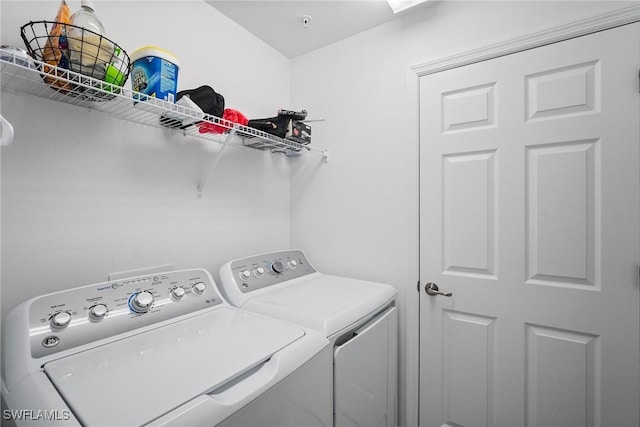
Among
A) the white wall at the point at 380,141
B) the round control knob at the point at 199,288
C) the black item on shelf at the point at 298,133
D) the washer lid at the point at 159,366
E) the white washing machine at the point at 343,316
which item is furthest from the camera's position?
the black item on shelf at the point at 298,133

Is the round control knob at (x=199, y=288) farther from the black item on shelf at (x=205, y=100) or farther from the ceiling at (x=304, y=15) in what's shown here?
the ceiling at (x=304, y=15)

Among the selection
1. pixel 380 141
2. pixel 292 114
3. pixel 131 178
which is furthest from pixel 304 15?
pixel 131 178

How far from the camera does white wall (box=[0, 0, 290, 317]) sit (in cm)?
103

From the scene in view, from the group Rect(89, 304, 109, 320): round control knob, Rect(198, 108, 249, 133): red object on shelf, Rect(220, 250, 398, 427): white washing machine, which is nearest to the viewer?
Rect(89, 304, 109, 320): round control knob

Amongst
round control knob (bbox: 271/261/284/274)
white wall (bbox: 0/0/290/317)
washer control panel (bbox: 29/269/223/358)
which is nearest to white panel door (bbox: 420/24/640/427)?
round control knob (bbox: 271/261/284/274)

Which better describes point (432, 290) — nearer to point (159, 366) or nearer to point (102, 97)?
point (159, 366)

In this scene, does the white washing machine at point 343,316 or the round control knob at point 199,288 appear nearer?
the white washing machine at point 343,316

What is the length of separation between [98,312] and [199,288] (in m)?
0.37

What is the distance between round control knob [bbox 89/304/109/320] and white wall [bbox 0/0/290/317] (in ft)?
0.91

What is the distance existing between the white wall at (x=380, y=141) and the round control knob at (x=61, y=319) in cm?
141

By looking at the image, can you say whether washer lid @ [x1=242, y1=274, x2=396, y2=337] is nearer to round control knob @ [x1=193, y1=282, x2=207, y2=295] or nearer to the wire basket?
round control knob @ [x1=193, y1=282, x2=207, y2=295]

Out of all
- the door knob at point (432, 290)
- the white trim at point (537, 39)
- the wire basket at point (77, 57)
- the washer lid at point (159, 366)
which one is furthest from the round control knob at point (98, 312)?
the white trim at point (537, 39)

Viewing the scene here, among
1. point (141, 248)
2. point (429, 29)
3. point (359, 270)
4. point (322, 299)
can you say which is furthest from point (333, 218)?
point (429, 29)

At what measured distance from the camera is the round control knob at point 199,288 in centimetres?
124
